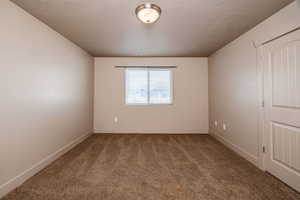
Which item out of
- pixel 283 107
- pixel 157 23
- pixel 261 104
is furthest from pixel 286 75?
pixel 157 23

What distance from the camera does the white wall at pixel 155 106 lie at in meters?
4.63

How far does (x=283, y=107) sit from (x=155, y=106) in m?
3.07

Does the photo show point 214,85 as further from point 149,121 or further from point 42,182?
point 42,182

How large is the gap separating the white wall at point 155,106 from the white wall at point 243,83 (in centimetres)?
68

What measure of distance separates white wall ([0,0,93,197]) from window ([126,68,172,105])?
5.58ft

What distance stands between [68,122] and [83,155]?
79 cm

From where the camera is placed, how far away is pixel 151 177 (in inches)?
85.0

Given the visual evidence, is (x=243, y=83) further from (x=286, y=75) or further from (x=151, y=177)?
(x=151, y=177)

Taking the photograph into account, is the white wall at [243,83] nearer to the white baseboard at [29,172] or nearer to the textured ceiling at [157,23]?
the textured ceiling at [157,23]

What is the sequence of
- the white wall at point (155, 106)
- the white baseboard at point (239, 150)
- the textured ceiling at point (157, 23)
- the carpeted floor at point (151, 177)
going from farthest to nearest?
the white wall at point (155, 106) → the white baseboard at point (239, 150) → the textured ceiling at point (157, 23) → the carpeted floor at point (151, 177)

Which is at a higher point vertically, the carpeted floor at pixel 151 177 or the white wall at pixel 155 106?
the white wall at pixel 155 106

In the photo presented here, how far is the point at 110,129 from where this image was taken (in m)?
4.62

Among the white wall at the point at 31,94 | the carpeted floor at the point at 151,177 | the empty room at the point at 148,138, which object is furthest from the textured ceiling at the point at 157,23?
the carpeted floor at the point at 151,177

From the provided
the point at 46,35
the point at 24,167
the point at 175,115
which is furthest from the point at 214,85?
the point at 24,167
